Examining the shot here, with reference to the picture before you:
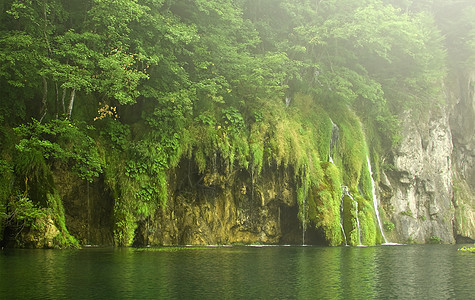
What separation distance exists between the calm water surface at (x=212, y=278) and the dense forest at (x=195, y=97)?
4.37 m

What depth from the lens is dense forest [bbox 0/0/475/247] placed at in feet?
52.1

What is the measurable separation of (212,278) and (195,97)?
471 inches

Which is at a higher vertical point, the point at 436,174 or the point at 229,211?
the point at 436,174

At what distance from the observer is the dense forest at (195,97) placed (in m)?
15.9

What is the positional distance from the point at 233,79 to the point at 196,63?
217 cm

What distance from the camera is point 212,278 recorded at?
955 cm

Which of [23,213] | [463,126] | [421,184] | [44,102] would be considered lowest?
[23,213]

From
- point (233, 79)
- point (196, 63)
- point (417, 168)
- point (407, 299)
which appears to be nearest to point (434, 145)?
point (417, 168)

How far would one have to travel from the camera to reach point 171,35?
1967 cm

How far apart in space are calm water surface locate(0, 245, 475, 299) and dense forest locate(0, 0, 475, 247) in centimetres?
437

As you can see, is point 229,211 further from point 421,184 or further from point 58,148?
point 421,184

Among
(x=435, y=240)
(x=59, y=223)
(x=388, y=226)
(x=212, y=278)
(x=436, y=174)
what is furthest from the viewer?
(x=436, y=174)

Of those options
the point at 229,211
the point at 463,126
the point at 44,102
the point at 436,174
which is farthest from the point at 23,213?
the point at 463,126

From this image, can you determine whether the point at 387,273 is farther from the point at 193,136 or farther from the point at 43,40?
the point at 43,40
